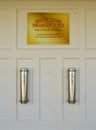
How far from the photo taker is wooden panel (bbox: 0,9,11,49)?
3.92 metres

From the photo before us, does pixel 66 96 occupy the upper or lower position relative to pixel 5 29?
lower

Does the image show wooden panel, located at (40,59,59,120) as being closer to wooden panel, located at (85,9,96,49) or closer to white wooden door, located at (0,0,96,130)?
white wooden door, located at (0,0,96,130)

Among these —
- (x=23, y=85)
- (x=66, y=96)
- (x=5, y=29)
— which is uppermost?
(x=5, y=29)

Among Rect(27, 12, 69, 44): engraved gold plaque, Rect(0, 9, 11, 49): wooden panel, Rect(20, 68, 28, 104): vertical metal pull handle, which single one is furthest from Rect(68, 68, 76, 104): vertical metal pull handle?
Rect(0, 9, 11, 49): wooden panel

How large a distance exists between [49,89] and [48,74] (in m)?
0.18

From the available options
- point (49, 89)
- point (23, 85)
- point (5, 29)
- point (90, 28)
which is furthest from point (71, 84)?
point (5, 29)

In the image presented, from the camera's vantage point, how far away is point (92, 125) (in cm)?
392

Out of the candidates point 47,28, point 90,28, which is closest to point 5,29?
point 47,28

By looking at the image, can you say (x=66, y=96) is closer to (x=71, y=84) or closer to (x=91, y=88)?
(x=71, y=84)

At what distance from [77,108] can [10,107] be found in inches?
31.1

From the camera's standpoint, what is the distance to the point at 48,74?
391 centimetres

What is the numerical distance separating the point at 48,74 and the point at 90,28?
0.74 metres

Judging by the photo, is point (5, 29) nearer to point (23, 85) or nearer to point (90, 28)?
point (23, 85)

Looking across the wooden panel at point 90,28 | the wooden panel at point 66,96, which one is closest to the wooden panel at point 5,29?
the wooden panel at point 66,96
